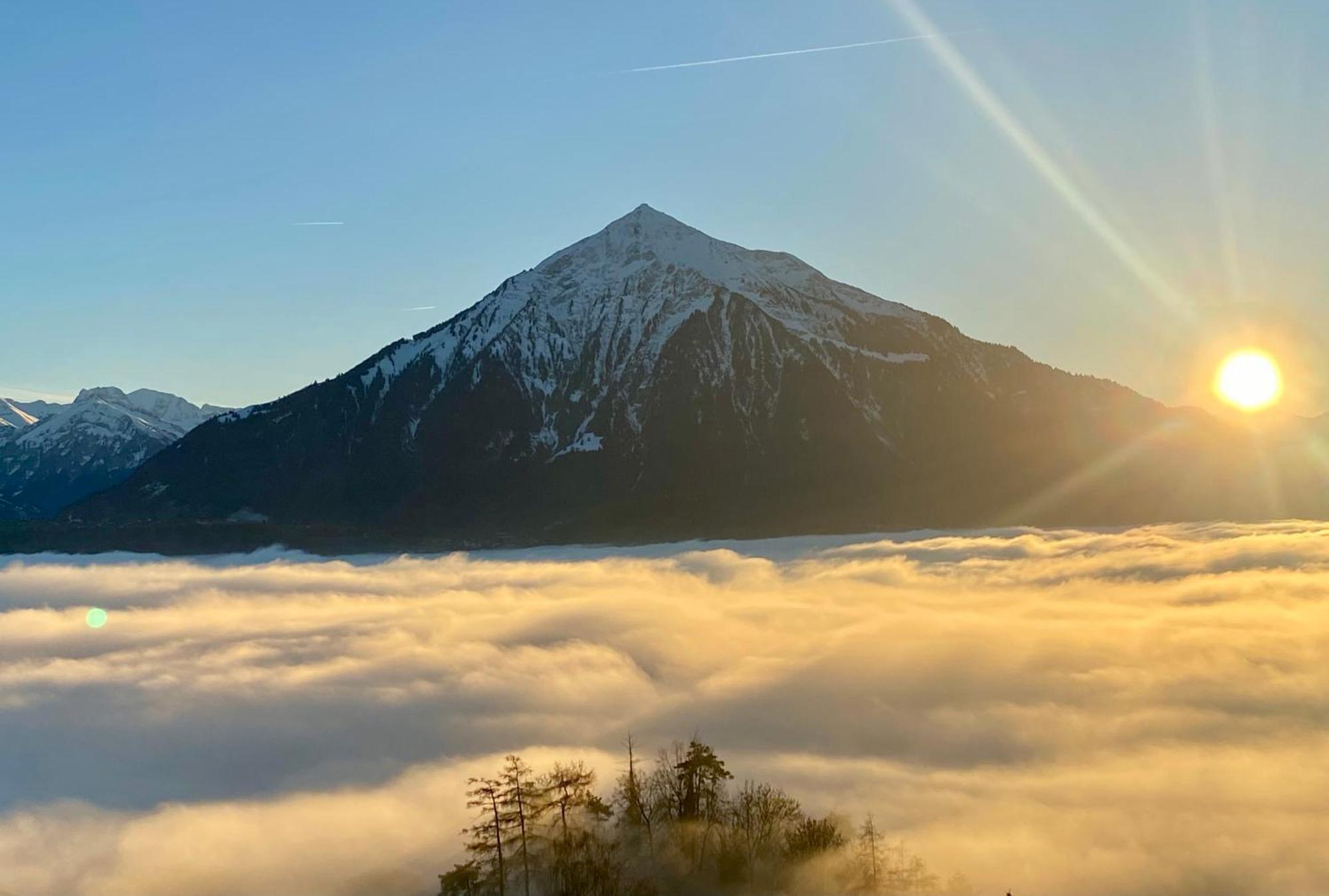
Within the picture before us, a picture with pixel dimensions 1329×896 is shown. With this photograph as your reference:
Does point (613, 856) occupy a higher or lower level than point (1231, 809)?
higher

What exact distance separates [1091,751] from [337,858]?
159 meters

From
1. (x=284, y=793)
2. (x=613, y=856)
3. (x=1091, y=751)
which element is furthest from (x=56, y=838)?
(x=1091, y=751)

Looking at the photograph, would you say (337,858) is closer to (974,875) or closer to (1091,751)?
(974,875)

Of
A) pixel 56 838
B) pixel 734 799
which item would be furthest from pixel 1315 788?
pixel 56 838

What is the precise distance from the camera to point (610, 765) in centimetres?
18288

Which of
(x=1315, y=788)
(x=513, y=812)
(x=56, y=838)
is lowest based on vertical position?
(x=1315, y=788)

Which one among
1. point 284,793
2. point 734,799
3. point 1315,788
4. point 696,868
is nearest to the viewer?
point 696,868

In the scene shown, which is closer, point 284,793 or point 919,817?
point 919,817

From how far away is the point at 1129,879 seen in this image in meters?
129

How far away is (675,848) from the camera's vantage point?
12256 centimetres

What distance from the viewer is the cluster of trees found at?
114562mm

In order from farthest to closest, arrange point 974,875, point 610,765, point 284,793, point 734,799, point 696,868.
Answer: point 284,793 → point 610,765 → point 734,799 → point 974,875 → point 696,868

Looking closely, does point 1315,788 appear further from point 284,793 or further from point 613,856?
point 284,793

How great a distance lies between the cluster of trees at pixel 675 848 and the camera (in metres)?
115
